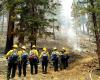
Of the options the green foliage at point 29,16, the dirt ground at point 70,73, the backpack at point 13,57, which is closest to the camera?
the backpack at point 13,57

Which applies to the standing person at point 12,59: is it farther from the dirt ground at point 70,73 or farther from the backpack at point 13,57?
the dirt ground at point 70,73

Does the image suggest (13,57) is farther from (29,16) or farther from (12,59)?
(29,16)

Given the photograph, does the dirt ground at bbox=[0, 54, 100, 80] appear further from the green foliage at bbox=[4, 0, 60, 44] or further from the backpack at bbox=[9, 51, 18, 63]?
the green foliage at bbox=[4, 0, 60, 44]

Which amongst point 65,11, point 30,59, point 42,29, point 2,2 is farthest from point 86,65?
point 65,11

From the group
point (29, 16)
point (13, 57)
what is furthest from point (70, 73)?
point (29, 16)

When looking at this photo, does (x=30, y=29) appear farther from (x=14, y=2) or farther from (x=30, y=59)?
(x=30, y=59)

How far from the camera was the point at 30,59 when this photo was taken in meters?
20.4

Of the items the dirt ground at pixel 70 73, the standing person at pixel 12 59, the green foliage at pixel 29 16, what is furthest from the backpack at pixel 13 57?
the green foliage at pixel 29 16

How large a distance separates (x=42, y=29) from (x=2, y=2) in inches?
203

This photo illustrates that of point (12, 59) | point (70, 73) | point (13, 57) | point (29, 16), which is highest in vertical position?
point (29, 16)

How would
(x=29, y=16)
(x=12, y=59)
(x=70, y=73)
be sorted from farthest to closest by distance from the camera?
(x=29, y=16) < (x=70, y=73) < (x=12, y=59)

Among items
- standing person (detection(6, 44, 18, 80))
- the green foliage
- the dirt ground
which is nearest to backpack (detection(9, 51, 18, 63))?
standing person (detection(6, 44, 18, 80))

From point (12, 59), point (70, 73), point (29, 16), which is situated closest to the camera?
point (12, 59)

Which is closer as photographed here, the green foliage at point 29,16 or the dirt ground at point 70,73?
the dirt ground at point 70,73
